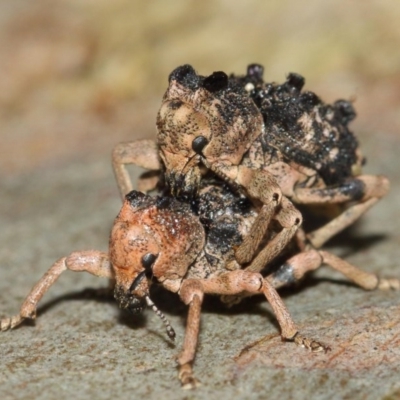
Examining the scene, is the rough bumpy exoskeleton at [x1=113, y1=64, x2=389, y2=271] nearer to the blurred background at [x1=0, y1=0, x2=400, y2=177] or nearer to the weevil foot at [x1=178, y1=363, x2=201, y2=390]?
the weevil foot at [x1=178, y1=363, x2=201, y2=390]

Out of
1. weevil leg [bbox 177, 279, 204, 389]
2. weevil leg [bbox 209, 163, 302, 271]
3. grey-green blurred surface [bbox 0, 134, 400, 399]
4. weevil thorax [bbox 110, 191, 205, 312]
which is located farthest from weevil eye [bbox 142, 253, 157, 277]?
weevil leg [bbox 209, 163, 302, 271]

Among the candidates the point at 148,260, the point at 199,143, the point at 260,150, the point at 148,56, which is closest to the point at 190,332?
the point at 148,260

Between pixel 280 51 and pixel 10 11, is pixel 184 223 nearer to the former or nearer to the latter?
pixel 280 51

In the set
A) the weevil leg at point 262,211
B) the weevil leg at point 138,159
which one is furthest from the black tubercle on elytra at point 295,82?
the weevil leg at point 138,159

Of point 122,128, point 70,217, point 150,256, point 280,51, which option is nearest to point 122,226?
point 150,256

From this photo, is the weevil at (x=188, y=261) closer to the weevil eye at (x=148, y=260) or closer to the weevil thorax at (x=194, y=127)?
the weevil eye at (x=148, y=260)

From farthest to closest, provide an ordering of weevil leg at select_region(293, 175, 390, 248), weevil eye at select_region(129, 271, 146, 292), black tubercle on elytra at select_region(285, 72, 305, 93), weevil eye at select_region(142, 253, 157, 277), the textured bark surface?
1. black tubercle on elytra at select_region(285, 72, 305, 93)
2. weevil leg at select_region(293, 175, 390, 248)
3. weevil eye at select_region(129, 271, 146, 292)
4. weevil eye at select_region(142, 253, 157, 277)
5. the textured bark surface
